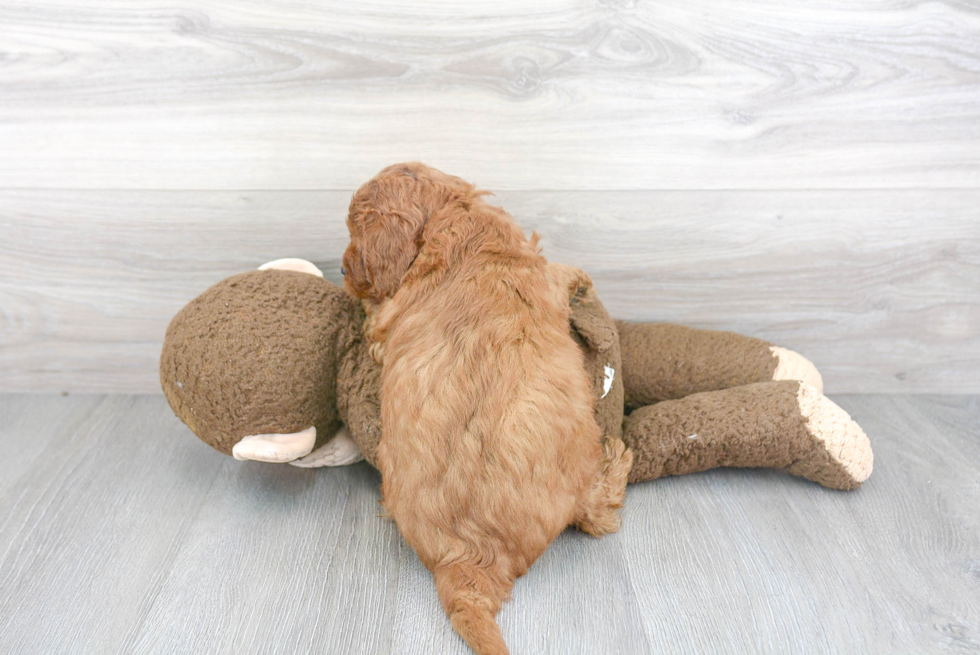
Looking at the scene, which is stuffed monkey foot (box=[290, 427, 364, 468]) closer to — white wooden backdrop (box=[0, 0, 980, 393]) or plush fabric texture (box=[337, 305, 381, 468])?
plush fabric texture (box=[337, 305, 381, 468])

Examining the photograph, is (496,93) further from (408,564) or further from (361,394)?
(408,564)

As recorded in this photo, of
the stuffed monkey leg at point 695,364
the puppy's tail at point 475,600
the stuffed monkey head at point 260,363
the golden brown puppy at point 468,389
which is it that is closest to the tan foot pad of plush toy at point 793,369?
the stuffed monkey leg at point 695,364

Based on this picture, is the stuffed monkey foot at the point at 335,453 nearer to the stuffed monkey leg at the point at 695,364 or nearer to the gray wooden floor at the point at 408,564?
the gray wooden floor at the point at 408,564

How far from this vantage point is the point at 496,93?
1.34m

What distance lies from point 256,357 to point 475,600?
1.77 feet

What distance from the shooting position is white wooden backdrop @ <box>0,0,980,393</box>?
131 cm

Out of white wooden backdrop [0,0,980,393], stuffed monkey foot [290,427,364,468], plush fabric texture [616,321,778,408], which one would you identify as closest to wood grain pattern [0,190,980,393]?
white wooden backdrop [0,0,980,393]

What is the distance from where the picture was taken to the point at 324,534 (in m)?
1.17

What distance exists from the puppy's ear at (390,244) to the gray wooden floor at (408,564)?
1.54 ft

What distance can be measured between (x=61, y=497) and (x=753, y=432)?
1.31 metres

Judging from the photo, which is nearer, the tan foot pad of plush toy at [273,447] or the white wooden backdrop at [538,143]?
the tan foot pad of plush toy at [273,447]

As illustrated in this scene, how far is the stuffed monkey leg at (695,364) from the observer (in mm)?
1375

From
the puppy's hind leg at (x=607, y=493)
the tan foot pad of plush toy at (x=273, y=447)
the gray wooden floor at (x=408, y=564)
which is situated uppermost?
the tan foot pad of plush toy at (x=273, y=447)

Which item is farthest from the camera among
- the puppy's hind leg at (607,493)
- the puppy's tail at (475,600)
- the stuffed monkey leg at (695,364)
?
the stuffed monkey leg at (695,364)
